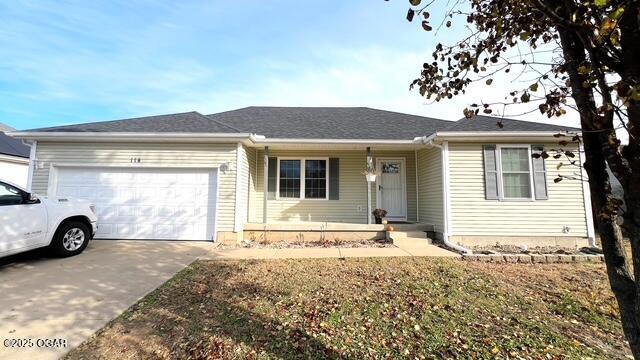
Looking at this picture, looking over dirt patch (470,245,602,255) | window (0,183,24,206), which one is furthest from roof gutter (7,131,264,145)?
dirt patch (470,245,602,255)

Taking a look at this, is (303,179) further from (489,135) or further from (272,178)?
(489,135)

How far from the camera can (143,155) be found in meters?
8.65

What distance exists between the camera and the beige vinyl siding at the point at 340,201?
34.3 ft

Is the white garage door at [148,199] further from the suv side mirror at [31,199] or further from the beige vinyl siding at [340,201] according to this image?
the suv side mirror at [31,199]

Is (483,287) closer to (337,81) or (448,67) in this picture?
(448,67)

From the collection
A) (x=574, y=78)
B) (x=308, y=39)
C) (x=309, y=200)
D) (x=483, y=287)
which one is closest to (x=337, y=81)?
(x=308, y=39)

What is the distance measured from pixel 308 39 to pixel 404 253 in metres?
6.51

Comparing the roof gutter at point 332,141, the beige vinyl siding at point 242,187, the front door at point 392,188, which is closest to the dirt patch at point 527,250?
the front door at point 392,188

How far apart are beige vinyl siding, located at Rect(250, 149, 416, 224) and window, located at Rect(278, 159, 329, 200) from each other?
0.21m

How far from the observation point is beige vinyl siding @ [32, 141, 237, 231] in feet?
28.2

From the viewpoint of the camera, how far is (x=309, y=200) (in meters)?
10.5

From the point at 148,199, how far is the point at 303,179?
15.5ft

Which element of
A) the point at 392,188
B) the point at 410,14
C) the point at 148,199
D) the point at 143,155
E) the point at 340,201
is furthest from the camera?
the point at 392,188

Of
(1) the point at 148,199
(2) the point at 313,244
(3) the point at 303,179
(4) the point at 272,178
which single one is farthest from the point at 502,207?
(1) the point at 148,199
